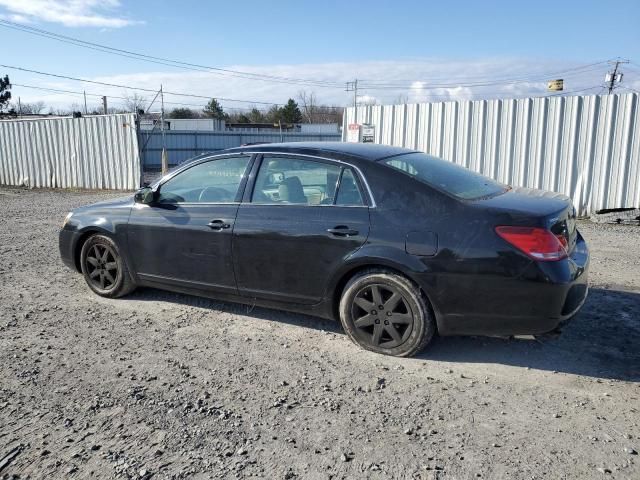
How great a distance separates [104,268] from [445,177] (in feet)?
11.8

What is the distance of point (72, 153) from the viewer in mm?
18859

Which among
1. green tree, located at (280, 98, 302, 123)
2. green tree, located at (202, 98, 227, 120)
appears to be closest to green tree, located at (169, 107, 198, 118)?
green tree, located at (202, 98, 227, 120)

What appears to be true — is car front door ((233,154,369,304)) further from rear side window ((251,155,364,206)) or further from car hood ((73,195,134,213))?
car hood ((73,195,134,213))

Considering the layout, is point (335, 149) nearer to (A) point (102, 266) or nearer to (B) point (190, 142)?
(A) point (102, 266)

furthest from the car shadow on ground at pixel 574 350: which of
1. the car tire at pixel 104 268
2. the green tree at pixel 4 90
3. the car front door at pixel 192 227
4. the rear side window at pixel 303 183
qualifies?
the green tree at pixel 4 90

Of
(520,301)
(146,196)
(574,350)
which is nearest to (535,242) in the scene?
(520,301)

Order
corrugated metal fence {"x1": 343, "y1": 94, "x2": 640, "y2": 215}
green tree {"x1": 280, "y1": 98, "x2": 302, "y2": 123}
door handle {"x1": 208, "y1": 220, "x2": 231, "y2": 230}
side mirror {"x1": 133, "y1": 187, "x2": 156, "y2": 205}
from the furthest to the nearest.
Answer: green tree {"x1": 280, "y1": 98, "x2": 302, "y2": 123} < corrugated metal fence {"x1": 343, "y1": 94, "x2": 640, "y2": 215} < side mirror {"x1": 133, "y1": 187, "x2": 156, "y2": 205} < door handle {"x1": 208, "y1": 220, "x2": 231, "y2": 230}

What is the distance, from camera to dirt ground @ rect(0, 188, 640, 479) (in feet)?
9.36

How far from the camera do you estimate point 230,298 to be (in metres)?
4.88

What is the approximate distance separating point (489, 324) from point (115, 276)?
3791 millimetres

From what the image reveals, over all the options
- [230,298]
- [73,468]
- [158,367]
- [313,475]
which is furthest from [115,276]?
[313,475]

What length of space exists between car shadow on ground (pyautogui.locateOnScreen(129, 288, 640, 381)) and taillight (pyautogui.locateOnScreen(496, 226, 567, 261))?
627 millimetres

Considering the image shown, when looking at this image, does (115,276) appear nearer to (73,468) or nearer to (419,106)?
(73,468)

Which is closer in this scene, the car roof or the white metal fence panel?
the car roof
